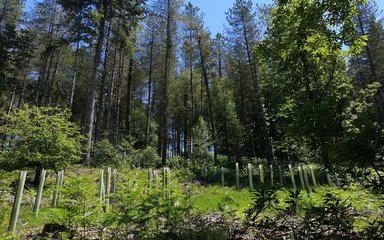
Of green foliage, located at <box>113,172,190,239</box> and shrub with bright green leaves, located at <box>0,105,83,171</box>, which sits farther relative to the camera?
shrub with bright green leaves, located at <box>0,105,83,171</box>

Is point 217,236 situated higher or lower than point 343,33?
lower

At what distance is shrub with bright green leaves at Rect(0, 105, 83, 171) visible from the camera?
8.59 m

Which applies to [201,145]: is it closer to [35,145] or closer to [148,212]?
[35,145]

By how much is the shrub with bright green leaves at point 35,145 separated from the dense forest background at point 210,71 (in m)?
1.14

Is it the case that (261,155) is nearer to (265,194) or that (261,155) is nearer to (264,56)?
(264,56)

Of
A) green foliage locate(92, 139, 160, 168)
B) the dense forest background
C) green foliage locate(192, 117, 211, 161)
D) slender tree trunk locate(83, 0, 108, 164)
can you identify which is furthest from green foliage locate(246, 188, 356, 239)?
green foliage locate(192, 117, 211, 161)

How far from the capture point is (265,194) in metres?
3.54

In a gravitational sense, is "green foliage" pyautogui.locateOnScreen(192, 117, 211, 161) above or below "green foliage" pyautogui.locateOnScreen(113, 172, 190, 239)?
above

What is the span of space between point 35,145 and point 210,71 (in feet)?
75.6

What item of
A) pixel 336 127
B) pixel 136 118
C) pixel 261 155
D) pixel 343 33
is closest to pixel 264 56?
pixel 343 33

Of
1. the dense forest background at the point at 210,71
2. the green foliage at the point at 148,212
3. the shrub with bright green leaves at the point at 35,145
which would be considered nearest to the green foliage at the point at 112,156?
the dense forest background at the point at 210,71

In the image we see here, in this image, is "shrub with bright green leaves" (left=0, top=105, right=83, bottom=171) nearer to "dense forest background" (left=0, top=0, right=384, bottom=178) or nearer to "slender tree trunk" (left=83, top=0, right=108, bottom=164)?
"dense forest background" (left=0, top=0, right=384, bottom=178)

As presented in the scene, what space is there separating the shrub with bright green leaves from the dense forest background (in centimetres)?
114

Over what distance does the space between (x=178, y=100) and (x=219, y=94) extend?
32.6ft
